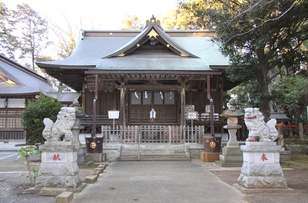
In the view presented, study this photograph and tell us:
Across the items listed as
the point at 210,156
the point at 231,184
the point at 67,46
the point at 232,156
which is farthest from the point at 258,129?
Result: the point at 67,46

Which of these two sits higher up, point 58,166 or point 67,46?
point 67,46

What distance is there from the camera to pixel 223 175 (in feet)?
27.4

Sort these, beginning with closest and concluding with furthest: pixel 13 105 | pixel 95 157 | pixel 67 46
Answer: pixel 95 157
pixel 13 105
pixel 67 46

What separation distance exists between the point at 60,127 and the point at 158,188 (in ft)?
9.43

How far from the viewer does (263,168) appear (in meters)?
6.14

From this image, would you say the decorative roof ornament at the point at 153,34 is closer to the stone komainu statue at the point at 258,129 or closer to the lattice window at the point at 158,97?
the lattice window at the point at 158,97

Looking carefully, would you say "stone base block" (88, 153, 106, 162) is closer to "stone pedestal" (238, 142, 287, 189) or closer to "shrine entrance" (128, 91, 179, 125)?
"shrine entrance" (128, 91, 179, 125)

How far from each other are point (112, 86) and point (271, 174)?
41.3 feet

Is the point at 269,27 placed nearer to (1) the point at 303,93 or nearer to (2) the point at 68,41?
(1) the point at 303,93

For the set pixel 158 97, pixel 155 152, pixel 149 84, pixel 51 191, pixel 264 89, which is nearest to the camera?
pixel 51 191

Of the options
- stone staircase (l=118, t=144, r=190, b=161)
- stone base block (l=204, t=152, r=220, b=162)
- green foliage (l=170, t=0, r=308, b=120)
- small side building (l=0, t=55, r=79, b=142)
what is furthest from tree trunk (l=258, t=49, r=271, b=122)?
small side building (l=0, t=55, r=79, b=142)

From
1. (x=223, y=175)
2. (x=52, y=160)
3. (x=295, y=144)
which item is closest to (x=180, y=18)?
(x=295, y=144)

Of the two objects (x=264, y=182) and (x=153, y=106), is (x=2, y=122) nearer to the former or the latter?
(x=153, y=106)

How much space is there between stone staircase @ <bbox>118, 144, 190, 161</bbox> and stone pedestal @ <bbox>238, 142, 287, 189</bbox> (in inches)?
233
